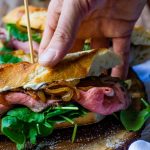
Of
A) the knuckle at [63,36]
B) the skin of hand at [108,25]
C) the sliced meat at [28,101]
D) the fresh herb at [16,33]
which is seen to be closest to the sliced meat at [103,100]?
the sliced meat at [28,101]

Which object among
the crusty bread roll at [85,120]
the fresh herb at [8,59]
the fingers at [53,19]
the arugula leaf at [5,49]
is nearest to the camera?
the crusty bread roll at [85,120]

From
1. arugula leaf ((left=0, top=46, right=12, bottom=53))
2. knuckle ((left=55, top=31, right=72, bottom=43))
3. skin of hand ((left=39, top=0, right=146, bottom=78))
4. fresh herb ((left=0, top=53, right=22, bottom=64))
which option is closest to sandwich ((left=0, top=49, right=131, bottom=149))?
knuckle ((left=55, top=31, right=72, bottom=43))

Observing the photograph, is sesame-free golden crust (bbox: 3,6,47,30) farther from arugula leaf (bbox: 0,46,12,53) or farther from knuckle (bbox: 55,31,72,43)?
knuckle (bbox: 55,31,72,43)

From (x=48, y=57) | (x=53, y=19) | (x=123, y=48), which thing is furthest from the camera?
(x=123, y=48)

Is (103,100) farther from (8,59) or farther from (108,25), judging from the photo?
(8,59)

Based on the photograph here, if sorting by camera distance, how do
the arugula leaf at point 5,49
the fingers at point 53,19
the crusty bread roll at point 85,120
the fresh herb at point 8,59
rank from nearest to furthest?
the crusty bread roll at point 85,120 → the fingers at point 53,19 → the fresh herb at point 8,59 → the arugula leaf at point 5,49

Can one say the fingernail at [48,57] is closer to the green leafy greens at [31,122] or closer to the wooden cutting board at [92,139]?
the green leafy greens at [31,122]

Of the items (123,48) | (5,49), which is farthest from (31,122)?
(5,49)

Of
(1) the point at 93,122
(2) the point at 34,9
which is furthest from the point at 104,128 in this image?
(2) the point at 34,9
